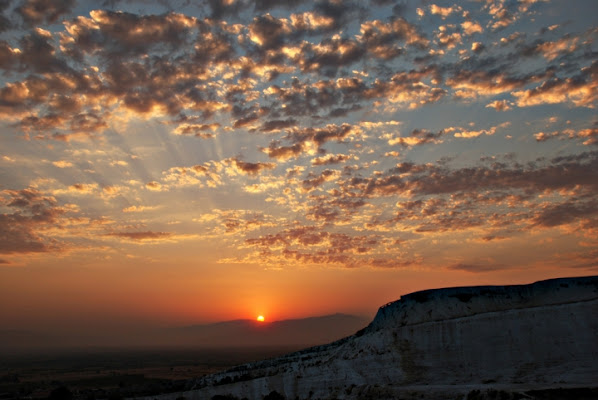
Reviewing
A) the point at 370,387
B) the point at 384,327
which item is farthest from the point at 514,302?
the point at 370,387

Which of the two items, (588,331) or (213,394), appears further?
(213,394)

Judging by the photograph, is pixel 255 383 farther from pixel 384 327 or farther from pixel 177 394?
pixel 384 327

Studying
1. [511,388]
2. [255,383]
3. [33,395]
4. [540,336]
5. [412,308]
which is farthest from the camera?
[33,395]

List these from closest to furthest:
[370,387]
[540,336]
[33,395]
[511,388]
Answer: [511,388] < [370,387] < [540,336] < [33,395]

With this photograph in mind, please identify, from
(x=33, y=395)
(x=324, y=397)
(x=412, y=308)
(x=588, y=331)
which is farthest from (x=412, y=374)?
(x=33, y=395)

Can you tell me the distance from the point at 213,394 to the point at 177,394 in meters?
5.32

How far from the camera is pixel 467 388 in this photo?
3550 cm

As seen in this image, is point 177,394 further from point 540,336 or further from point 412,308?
point 540,336

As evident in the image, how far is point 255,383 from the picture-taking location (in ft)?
170

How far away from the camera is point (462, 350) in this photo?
45688 millimetres

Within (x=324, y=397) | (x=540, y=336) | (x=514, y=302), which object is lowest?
(x=324, y=397)

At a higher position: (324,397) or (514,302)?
(514,302)

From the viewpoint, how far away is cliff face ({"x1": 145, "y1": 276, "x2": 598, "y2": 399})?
134 feet

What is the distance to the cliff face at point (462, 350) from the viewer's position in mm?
40906
